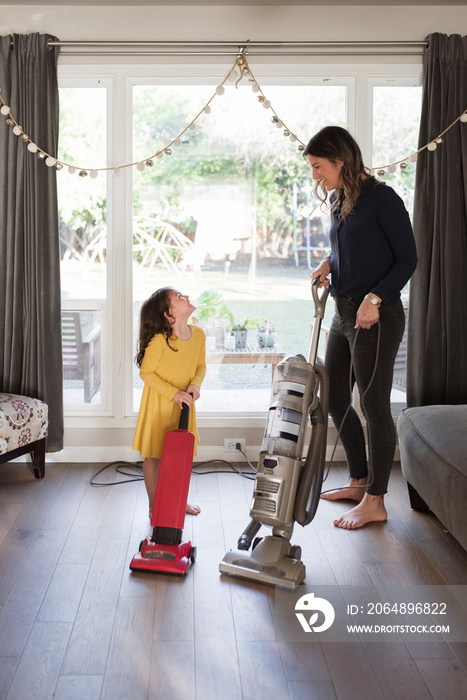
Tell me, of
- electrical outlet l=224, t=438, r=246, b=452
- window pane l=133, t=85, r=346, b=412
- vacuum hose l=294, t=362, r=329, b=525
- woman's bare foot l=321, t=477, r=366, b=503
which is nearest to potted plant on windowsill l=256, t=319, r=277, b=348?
window pane l=133, t=85, r=346, b=412

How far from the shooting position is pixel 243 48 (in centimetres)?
355

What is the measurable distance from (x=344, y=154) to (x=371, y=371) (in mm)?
839

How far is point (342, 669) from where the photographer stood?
6.29ft

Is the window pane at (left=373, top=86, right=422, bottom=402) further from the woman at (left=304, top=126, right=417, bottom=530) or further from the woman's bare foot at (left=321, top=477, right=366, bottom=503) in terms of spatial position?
the woman's bare foot at (left=321, top=477, right=366, bottom=503)

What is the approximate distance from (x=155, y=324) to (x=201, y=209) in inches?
44.6

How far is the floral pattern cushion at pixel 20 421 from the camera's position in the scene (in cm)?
321

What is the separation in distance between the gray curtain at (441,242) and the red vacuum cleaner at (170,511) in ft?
5.14

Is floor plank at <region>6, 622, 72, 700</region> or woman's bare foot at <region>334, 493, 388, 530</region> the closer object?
floor plank at <region>6, 622, 72, 700</region>

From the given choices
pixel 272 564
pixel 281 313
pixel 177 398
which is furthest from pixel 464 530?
pixel 281 313

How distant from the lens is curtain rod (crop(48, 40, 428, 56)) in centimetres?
351

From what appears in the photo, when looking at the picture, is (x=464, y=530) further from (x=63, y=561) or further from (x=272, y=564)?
(x=63, y=561)

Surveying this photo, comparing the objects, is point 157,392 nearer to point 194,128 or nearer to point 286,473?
point 286,473

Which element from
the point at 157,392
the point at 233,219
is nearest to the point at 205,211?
the point at 233,219

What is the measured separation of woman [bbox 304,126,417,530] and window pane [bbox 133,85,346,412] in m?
0.83
